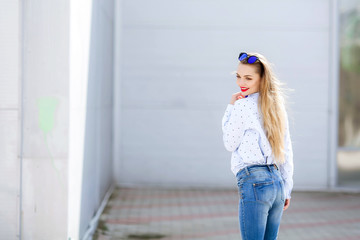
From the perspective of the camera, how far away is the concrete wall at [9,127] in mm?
4695

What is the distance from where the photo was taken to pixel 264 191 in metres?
3.43

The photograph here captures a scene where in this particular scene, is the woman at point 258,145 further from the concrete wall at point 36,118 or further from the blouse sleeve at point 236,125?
the concrete wall at point 36,118

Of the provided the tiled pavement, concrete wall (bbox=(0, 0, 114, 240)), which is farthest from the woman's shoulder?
the tiled pavement

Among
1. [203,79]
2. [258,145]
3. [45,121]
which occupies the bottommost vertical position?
[258,145]

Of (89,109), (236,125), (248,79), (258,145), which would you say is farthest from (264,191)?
(89,109)

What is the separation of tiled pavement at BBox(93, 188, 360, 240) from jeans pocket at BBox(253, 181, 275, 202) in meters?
2.95

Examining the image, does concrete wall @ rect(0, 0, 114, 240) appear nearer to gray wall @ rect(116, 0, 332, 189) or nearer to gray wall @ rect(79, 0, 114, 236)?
gray wall @ rect(79, 0, 114, 236)

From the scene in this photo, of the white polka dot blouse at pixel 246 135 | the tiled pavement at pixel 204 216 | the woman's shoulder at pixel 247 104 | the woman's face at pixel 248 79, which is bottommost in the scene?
the tiled pavement at pixel 204 216

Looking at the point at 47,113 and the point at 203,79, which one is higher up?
the point at 203,79

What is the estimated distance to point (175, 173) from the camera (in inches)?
374

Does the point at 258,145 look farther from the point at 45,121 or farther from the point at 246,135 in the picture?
the point at 45,121

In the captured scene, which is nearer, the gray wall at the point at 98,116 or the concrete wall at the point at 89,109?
the concrete wall at the point at 89,109

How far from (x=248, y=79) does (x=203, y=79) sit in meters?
5.82

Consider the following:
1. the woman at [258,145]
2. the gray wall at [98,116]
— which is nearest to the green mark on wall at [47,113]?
the gray wall at [98,116]
